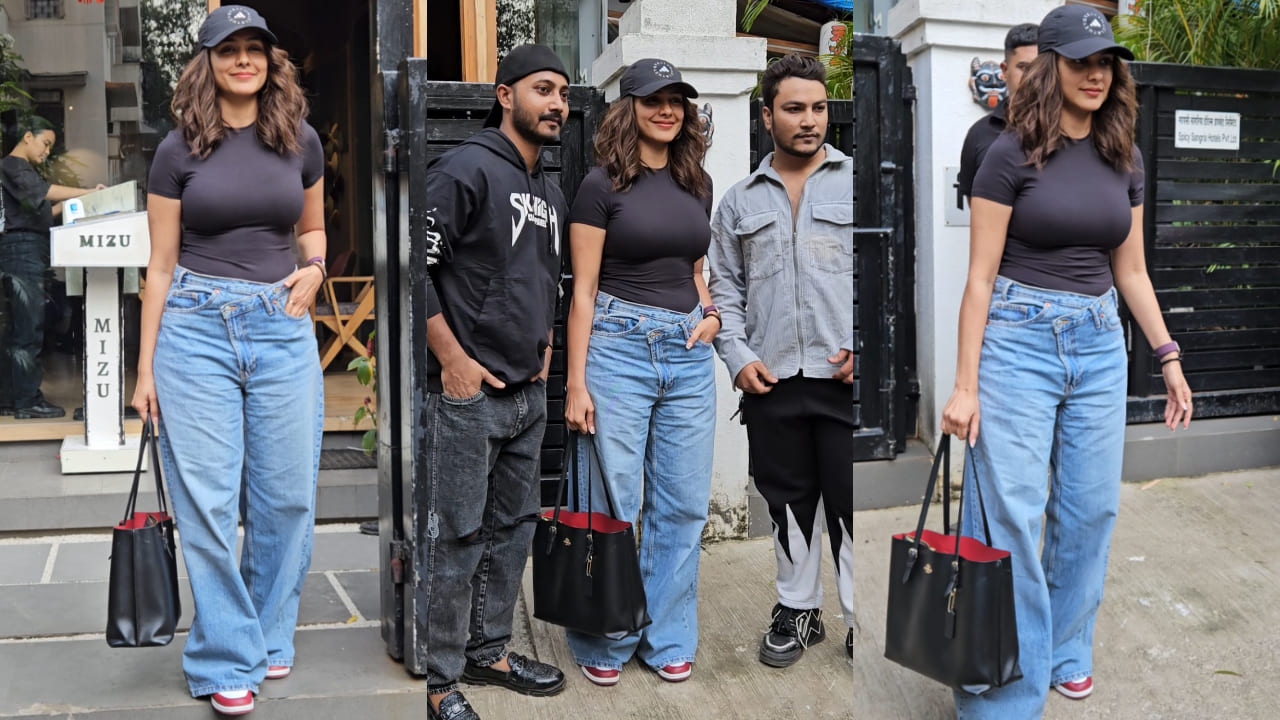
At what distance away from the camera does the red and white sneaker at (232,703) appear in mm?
2135

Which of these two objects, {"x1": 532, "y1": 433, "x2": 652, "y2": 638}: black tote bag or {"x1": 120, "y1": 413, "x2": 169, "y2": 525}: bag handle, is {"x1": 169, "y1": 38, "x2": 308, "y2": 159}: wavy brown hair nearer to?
{"x1": 120, "y1": 413, "x2": 169, "y2": 525}: bag handle

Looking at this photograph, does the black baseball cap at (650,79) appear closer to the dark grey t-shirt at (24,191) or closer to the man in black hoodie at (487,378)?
the man in black hoodie at (487,378)

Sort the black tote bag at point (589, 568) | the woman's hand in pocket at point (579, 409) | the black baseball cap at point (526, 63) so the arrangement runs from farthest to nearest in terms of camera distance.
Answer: the black tote bag at point (589, 568), the woman's hand in pocket at point (579, 409), the black baseball cap at point (526, 63)

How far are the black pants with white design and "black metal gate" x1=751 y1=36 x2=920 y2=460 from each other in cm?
11

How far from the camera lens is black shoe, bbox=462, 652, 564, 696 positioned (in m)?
2.19

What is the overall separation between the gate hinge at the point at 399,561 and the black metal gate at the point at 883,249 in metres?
1.00

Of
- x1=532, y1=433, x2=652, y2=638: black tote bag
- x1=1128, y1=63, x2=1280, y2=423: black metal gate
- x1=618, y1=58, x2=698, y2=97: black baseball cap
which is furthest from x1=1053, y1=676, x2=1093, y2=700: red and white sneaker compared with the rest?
x1=618, y1=58, x2=698, y2=97: black baseball cap

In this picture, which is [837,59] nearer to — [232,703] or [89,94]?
[89,94]

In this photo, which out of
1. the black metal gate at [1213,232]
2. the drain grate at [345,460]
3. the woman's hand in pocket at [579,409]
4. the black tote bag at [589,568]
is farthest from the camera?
the drain grate at [345,460]

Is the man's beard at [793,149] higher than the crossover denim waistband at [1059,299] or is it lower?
higher

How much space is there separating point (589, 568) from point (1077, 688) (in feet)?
2.69

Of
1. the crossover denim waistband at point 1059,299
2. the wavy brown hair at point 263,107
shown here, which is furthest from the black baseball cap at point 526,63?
the crossover denim waistband at point 1059,299

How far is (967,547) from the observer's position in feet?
5.25

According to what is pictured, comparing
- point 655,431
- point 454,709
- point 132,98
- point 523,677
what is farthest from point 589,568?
point 132,98
